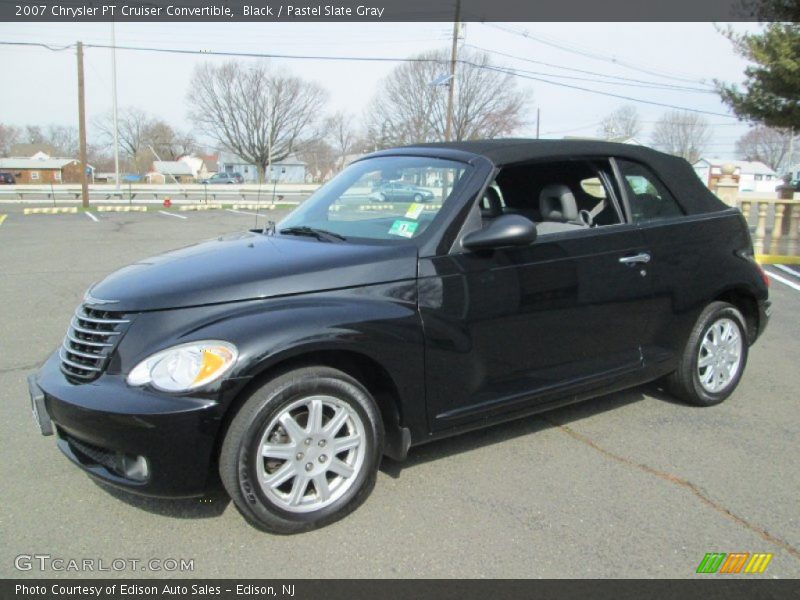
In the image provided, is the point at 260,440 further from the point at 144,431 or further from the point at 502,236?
the point at 502,236

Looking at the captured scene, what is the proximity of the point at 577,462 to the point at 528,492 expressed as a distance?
48cm

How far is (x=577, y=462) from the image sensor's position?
3.56 meters

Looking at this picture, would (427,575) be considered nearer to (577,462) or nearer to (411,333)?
(411,333)

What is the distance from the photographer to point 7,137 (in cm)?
10856

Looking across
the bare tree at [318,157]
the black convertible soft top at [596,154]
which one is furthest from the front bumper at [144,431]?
the bare tree at [318,157]

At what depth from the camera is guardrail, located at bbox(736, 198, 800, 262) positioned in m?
11.9

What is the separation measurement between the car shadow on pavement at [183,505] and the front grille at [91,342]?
1.86ft

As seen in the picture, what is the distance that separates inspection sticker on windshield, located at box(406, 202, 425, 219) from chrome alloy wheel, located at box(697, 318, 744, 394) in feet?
7.28

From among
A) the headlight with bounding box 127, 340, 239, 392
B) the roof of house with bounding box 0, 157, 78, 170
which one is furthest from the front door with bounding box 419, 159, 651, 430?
the roof of house with bounding box 0, 157, 78, 170

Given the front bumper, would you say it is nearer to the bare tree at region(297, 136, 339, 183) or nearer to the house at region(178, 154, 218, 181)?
the bare tree at region(297, 136, 339, 183)

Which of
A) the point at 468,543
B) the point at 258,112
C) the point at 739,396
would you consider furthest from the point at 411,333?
the point at 258,112

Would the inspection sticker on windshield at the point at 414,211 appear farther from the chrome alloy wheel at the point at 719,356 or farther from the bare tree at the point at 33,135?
the bare tree at the point at 33,135

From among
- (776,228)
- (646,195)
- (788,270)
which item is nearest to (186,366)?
(646,195)
